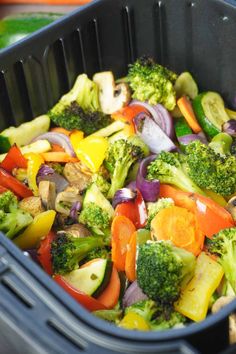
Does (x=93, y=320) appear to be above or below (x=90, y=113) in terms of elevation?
above

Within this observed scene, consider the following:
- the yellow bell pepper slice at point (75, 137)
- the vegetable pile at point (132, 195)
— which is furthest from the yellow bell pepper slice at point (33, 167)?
the yellow bell pepper slice at point (75, 137)

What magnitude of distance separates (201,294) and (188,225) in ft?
0.72

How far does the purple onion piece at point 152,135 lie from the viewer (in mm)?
1895

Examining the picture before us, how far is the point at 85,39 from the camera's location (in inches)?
79.6

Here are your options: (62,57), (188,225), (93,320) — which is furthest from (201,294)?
(62,57)

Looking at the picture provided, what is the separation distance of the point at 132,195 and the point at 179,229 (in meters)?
0.17

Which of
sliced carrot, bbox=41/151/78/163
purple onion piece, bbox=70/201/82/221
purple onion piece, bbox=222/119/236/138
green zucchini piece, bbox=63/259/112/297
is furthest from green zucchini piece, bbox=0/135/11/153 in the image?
purple onion piece, bbox=222/119/236/138

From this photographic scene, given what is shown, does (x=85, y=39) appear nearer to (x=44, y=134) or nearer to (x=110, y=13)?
(x=110, y=13)

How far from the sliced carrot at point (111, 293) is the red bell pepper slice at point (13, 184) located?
39 centimetres

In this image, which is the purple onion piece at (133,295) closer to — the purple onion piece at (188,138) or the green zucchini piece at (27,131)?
the purple onion piece at (188,138)

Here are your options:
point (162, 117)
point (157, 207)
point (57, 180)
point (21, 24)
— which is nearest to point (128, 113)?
point (162, 117)

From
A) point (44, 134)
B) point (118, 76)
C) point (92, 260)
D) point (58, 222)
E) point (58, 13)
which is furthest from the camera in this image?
point (58, 13)

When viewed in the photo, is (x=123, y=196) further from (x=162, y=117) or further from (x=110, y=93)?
(x=110, y=93)

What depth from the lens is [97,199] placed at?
5.58 ft
